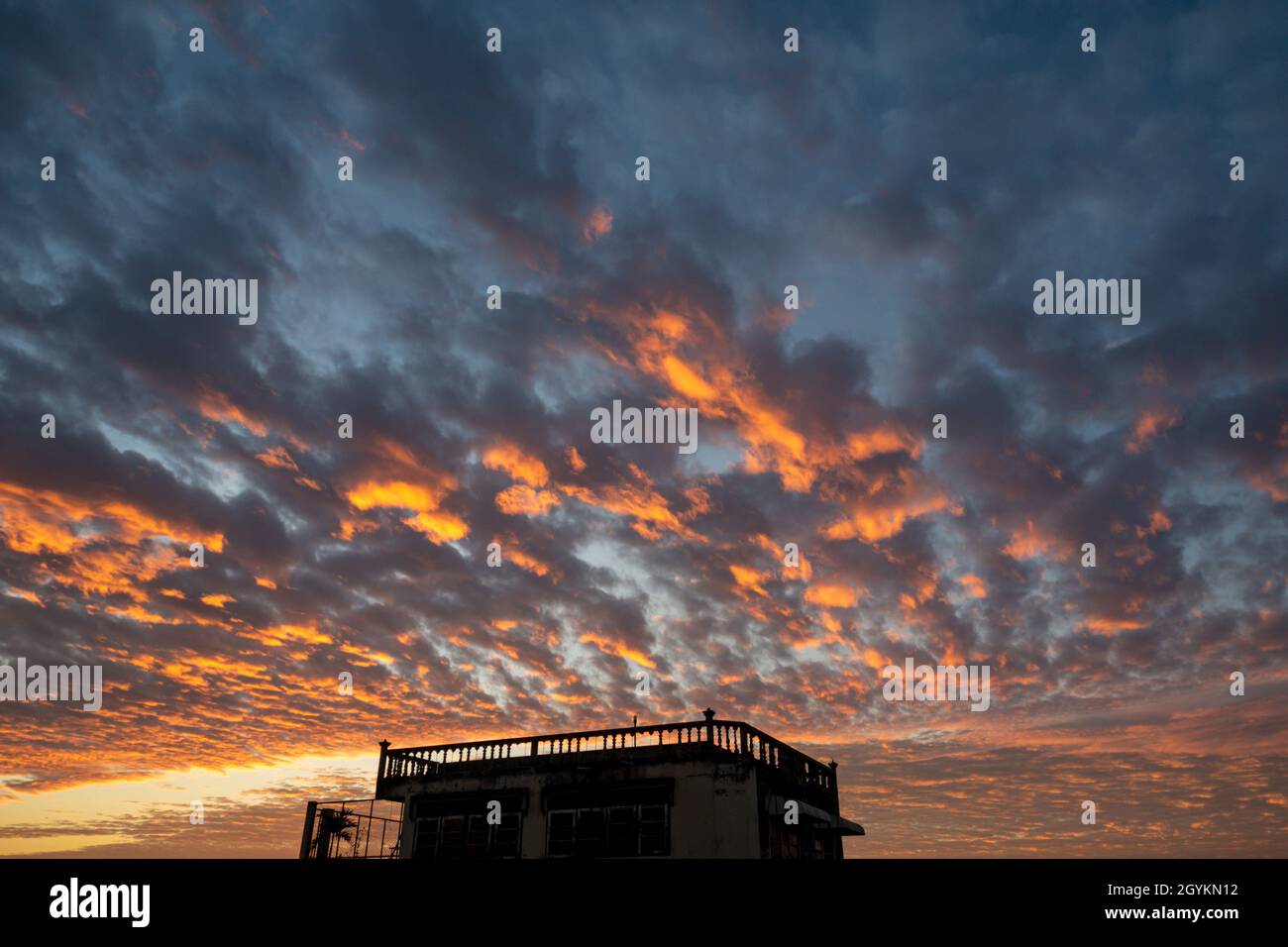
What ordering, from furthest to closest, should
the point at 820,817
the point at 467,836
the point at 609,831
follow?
the point at 467,836
the point at 820,817
the point at 609,831

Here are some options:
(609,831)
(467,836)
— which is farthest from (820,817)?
(467,836)

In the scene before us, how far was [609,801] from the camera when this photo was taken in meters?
22.8

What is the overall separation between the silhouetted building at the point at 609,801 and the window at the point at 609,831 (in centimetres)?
3

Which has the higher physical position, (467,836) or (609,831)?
(609,831)

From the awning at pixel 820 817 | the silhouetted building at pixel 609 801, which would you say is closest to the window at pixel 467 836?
the silhouetted building at pixel 609 801

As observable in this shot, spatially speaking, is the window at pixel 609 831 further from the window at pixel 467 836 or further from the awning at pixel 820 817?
the awning at pixel 820 817

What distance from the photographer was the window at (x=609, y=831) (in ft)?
71.5

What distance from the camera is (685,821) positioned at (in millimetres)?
21375

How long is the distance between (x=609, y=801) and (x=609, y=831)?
2.63 ft

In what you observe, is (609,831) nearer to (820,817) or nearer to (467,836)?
(467,836)

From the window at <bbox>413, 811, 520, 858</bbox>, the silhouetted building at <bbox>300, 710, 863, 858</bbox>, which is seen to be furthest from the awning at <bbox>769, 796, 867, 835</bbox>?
the window at <bbox>413, 811, 520, 858</bbox>
